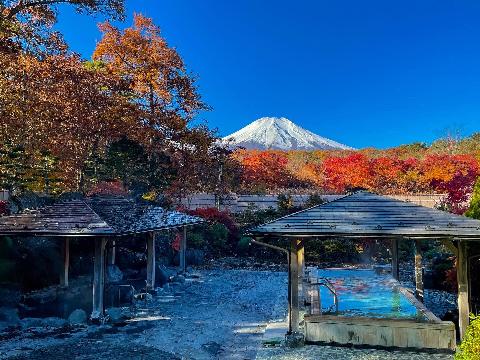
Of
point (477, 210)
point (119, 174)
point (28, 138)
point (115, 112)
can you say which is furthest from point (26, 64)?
point (477, 210)

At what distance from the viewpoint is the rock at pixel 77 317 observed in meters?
10.6

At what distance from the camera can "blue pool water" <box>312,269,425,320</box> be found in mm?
9891

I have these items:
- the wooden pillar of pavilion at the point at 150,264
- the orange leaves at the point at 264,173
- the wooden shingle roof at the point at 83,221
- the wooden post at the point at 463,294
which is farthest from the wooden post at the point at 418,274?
the orange leaves at the point at 264,173

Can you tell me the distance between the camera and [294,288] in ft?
29.2

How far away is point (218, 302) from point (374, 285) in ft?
16.2

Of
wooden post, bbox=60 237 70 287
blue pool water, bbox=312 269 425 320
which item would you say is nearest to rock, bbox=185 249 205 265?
blue pool water, bbox=312 269 425 320

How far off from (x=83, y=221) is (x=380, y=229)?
7462 millimetres

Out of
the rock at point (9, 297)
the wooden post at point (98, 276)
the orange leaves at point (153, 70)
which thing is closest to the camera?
the rock at point (9, 297)

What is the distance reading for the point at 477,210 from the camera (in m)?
10.3

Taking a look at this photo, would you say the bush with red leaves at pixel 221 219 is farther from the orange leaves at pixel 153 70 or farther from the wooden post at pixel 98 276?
the wooden post at pixel 98 276

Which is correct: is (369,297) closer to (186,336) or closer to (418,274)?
(418,274)

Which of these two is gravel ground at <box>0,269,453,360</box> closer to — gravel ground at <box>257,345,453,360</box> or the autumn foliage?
gravel ground at <box>257,345,453,360</box>

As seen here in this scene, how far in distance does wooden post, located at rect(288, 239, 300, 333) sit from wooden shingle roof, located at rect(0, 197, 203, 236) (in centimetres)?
447

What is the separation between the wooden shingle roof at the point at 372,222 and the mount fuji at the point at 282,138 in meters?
40.6
